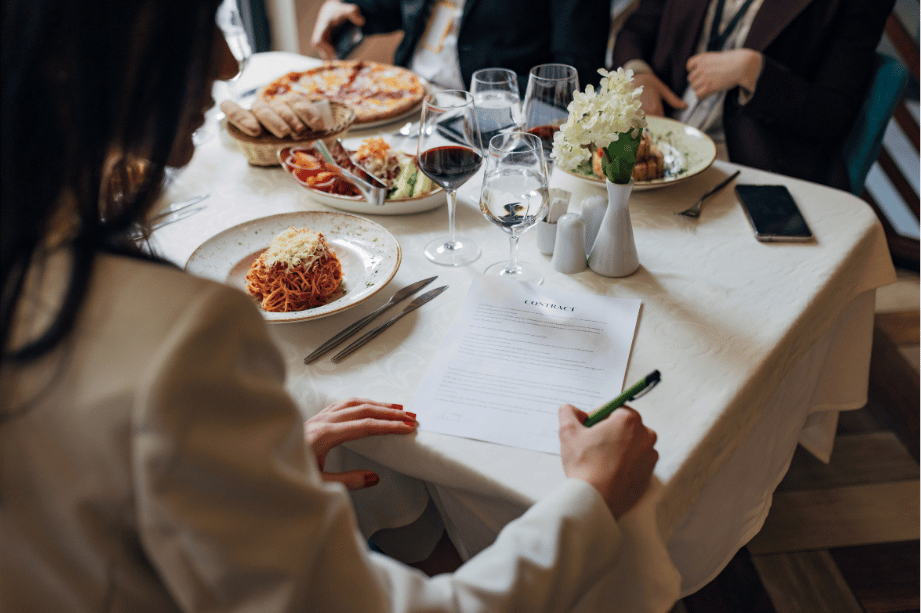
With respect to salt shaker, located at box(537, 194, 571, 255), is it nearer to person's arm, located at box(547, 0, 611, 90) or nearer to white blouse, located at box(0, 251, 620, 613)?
white blouse, located at box(0, 251, 620, 613)

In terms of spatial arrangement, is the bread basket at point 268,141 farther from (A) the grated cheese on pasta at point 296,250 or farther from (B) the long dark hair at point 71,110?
(B) the long dark hair at point 71,110

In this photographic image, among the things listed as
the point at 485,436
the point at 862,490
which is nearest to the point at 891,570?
the point at 862,490

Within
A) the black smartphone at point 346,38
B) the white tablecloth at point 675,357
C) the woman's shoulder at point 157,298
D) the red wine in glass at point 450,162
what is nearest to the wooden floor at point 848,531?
the white tablecloth at point 675,357

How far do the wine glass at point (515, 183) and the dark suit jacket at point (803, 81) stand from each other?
120 centimetres

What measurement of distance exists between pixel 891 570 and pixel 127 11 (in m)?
1.75

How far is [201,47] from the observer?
450mm

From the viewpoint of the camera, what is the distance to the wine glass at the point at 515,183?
86 cm

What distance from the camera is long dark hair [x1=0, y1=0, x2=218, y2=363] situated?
0.38 m

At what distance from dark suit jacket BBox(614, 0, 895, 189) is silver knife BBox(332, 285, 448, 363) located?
132 centimetres

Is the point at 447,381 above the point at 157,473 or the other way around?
the other way around

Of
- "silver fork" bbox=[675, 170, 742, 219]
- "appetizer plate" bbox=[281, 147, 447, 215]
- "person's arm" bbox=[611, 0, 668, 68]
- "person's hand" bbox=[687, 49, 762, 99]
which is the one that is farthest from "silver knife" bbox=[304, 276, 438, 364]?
"person's arm" bbox=[611, 0, 668, 68]

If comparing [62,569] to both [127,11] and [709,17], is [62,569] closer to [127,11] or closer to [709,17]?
[127,11]

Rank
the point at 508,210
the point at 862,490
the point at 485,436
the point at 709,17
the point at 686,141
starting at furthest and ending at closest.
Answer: the point at 709,17 → the point at 862,490 → the point at 686,141 → the point at 508,210 → the point at 485,436

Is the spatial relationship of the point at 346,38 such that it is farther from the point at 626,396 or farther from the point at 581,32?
the point at 626,396
